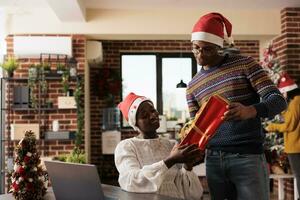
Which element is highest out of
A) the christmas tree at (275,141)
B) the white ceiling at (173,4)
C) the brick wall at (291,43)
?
the white ceiling at (173,4)

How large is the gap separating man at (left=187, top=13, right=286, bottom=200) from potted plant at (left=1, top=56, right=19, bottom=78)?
14.9 feet

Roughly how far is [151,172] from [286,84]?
14.6 ft

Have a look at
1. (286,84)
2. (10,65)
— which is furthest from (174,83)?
(10,65)

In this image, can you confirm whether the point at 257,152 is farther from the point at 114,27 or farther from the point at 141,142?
the point at 114,27

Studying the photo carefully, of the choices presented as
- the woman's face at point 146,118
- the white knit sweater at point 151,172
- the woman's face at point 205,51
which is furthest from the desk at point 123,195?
the woman's face at point 205,51

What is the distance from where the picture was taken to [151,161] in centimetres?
190

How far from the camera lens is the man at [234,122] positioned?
1.96 meters

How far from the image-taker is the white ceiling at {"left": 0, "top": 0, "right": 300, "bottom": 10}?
599cm

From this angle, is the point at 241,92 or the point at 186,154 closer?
the point at 186,154

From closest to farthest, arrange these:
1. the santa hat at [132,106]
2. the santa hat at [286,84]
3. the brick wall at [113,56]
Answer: the santa hat at [132,106] < the santa hat at [286,84] < the brick wall at [113,56]

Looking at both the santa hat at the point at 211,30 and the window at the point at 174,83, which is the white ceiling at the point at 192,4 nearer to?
the window at the point at 174,83

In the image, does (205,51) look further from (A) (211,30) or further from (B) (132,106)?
(B) (132,106)

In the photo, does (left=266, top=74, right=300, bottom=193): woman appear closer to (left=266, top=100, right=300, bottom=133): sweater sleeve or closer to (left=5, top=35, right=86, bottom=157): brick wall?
(left=266, top=100, right=300, bottom=133): sweater sleeve

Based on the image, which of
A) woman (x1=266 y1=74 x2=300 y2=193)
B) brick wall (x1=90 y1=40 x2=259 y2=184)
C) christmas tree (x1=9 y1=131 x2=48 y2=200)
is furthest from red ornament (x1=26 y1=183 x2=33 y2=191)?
brick wall (x1=90 y1=40 x2=259 y2=184)
